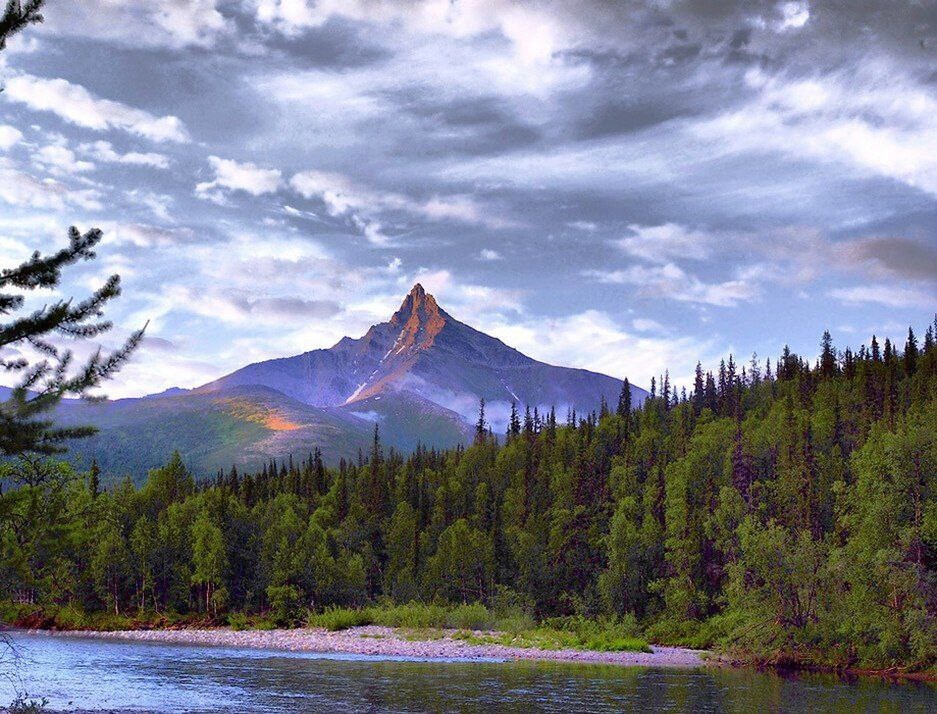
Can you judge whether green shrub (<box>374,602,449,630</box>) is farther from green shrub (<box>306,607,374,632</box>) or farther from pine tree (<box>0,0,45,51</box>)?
pine tree (<box>0,0,45,51</box>)

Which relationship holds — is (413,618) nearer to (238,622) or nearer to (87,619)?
(238,622)

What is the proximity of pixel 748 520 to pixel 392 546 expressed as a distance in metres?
69.4

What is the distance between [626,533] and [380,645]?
38601mm

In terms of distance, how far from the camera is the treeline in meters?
69.7

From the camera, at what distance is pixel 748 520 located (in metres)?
75.8

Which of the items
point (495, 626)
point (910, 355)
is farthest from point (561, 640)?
point (910, 355)

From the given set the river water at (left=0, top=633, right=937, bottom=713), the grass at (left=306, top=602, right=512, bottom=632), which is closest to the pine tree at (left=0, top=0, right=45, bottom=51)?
the river water at (left=0, top=633, right=937, bottom=713)

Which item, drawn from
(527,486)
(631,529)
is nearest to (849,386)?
(527,486)

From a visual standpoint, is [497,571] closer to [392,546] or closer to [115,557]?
[392,546]

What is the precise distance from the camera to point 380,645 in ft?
265

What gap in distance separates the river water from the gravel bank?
671cm

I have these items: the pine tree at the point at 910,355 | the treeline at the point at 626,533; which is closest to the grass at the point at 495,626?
the treeline at the point at 626,533

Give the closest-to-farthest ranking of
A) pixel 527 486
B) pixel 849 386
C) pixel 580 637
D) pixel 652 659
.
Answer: pixel 652 659 < pixel 580 637 < pixel 527 486 < pixel 849 386

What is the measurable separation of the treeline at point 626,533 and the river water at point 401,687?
9200 millimetres
